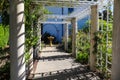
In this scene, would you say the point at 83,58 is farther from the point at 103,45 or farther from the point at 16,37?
the point at 16,37

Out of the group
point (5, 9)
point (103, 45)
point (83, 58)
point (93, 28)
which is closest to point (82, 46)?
point (83, 58)

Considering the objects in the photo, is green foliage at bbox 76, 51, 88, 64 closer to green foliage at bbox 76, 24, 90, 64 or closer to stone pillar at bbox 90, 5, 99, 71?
green foliage at bbox 76, 24, 90, 64

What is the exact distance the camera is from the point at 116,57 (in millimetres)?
6074

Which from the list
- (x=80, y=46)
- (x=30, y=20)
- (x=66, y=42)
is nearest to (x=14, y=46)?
(x=30, y=20)

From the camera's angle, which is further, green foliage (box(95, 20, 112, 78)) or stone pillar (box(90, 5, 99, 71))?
stone pillar (box(90, 5, 99, 71))

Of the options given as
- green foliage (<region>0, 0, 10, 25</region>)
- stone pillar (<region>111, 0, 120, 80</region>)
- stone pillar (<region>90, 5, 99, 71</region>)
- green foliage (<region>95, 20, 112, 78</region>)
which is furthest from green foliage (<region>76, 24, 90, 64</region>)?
stone pillar (<region>111, 0, 120, 80</region>)

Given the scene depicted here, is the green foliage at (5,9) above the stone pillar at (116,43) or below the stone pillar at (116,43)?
above

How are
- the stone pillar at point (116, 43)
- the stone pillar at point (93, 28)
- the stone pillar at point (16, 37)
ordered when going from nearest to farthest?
the stone pillar at point (16, 37) → the stone pillar at point (116, 43) → the stone pillar at point (93, 28)

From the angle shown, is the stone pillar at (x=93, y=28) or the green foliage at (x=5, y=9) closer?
the green foliage at (x=5, y=9)

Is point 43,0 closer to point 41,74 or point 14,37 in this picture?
point 41,74

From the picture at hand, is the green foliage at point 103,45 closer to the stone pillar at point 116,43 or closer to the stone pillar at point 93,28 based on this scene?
the stone pillar at point 93,28

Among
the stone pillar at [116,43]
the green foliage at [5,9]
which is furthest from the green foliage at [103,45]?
the green foliage at [5,9]

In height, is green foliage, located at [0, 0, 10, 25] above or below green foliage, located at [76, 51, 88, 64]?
above

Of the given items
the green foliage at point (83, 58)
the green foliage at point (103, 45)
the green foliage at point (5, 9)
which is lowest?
the green foliage at point (83, 58)
